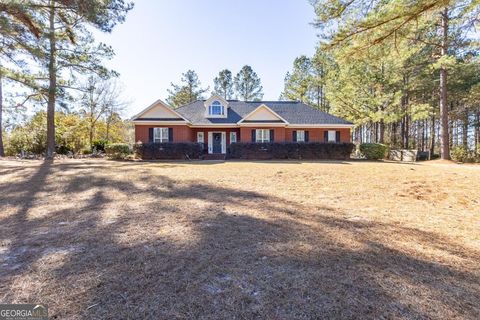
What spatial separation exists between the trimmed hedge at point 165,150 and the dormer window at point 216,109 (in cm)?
504

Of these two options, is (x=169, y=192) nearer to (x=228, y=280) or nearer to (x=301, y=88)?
(x=228, y=280)

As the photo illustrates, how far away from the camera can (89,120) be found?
3078 centimetres

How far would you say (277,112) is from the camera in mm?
25047

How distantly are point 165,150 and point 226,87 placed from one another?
2779 centimetres

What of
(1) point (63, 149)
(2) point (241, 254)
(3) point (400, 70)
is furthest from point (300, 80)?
(2) point (241, 254)

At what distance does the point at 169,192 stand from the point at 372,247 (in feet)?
17.3

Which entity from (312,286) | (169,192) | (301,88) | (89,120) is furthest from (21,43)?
(301,88)

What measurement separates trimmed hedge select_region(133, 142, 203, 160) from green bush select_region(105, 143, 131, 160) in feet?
2.67

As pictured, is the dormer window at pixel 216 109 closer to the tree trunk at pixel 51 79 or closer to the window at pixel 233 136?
the window at pixel 233 136

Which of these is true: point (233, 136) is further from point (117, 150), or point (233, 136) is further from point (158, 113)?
point (117, 150)

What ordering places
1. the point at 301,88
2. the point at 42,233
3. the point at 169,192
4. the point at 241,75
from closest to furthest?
the point at 42,233, the point at 169,192, the point at 301,88, the point at 241,75

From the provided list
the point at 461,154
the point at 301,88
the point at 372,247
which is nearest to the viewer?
the point at 372,247

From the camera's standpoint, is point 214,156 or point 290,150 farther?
point 214,156

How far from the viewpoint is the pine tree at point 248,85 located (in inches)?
1705
